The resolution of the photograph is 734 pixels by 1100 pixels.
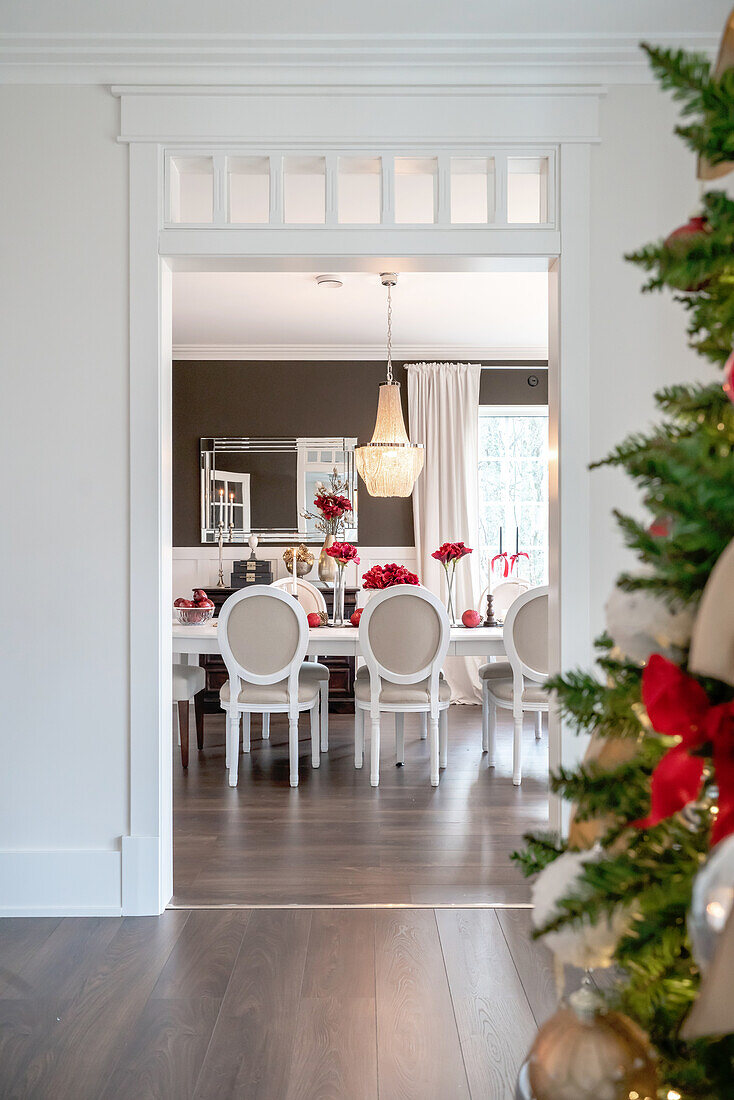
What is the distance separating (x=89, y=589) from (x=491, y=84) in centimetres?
216

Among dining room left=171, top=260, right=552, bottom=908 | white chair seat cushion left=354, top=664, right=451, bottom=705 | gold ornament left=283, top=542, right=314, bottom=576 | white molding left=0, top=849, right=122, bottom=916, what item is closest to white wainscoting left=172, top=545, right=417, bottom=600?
dining room left=171, top=260, right=552, bottom=908

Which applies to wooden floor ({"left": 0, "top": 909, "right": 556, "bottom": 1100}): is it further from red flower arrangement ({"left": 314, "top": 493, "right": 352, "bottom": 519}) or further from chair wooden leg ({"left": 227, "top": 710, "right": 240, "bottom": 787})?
red flower arrangement ({"left": 314, "top": 493, "right": 352, "bottom": 519})

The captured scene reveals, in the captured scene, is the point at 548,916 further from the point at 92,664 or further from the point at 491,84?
the point at 491,84

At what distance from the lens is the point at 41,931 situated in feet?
8.55

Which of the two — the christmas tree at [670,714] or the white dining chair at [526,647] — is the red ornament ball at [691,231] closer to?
the christmas tree at [670,714]

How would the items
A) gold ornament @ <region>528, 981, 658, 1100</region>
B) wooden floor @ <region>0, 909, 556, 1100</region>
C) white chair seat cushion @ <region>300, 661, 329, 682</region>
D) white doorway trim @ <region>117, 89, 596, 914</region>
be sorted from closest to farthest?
1. gold ornament @ <region>528, 981, 658, 1100</region>
2. wooden floor @ <region>0, 909, 556, 1100</region>
3. white doorway trim @ <region>117, 89, 596, 914</region>
4. white chair seat cushion @ <region>300, 661, 329, 682</region>

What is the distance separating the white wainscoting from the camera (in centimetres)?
686

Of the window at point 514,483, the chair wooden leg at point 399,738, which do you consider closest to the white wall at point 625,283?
the chair wooden leg at point 399,738

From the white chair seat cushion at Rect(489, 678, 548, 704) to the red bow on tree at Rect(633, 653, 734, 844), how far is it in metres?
3.69

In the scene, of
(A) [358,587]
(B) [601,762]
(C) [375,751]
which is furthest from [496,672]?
(B) [601,762]

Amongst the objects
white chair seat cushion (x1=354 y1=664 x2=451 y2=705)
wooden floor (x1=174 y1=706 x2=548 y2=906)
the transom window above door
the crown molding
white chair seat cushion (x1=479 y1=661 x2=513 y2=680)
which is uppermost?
the crown molding

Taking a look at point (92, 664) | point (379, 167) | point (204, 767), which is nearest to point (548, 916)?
point (92, 664)

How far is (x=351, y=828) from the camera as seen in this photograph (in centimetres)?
367

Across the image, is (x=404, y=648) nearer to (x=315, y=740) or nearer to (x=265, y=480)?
(x=315, y=740)
